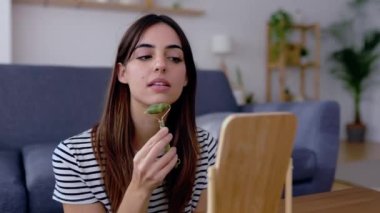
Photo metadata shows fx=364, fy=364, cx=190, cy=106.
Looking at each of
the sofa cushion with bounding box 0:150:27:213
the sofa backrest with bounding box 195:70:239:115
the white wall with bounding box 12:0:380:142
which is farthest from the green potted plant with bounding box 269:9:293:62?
the sofa cushion with bounding box 0:150:27:213

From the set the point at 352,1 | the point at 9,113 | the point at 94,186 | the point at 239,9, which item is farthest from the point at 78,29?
the point at 352,1

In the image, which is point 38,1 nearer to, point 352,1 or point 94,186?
point 94,186

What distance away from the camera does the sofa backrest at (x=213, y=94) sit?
94.8 inches

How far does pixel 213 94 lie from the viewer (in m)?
2.48

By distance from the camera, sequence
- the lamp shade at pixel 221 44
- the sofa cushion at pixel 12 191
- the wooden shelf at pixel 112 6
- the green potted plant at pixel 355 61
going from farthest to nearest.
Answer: the green potted plant at pixel 355 61, the lamp shade at pixel 221 44, the wooden shelf at pixel 112 6, the sofa cushion at pixel 12 191

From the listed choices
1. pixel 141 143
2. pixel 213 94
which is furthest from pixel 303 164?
pixel 141 143

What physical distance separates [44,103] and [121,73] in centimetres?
133

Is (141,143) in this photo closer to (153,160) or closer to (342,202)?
(153,160)

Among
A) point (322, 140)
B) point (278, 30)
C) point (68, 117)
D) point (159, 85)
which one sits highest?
point (278, 30)

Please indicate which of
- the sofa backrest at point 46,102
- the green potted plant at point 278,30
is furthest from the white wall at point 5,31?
the green potted plant at point 278,30

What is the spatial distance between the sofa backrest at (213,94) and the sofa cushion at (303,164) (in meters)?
0.73

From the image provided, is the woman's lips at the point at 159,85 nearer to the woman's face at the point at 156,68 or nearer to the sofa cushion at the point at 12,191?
the woman's face at the point at 156,68

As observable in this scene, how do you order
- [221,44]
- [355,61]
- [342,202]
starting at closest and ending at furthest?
[342,202] < [221,44] < [355,61]

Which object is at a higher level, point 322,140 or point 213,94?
point 213,94
